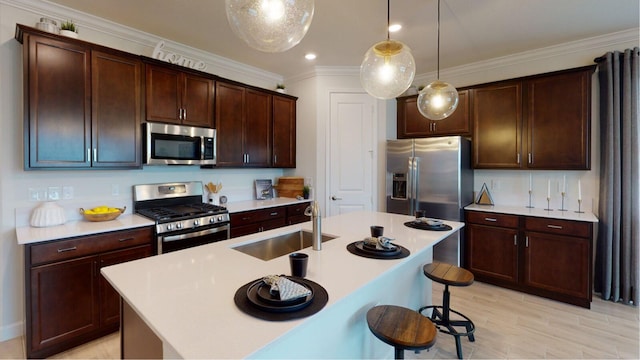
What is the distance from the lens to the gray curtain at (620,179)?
2.93 metres

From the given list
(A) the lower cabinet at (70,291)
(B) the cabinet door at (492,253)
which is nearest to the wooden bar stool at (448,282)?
(B) the cabinet door at (492,253)

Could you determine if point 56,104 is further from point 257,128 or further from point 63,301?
point 257,128

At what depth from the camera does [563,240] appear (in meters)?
3.01

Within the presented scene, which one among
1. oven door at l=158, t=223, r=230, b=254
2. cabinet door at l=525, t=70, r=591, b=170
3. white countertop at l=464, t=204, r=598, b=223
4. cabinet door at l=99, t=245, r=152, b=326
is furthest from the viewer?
cabinet door at l=525, t=70, r=591, b=170

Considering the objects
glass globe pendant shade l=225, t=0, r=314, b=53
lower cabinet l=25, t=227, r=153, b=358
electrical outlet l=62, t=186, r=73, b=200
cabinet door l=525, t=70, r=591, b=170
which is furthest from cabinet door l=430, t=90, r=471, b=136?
electrical outlet l=62, t=186, r=73, b=200

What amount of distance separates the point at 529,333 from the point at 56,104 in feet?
→ 14.3

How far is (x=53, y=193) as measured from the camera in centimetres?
254

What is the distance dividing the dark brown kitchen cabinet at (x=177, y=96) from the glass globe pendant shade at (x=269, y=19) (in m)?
1.90

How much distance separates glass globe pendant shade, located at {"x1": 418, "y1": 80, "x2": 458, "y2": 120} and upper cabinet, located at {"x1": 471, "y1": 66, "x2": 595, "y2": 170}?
1.31 metres

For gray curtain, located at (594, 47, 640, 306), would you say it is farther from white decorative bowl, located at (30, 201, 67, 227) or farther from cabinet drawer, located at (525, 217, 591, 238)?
white decorative bowl, located at (30, 201, 67, 227)

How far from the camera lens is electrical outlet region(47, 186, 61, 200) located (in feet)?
8.29

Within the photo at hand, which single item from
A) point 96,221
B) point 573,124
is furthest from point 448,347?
point 96,221

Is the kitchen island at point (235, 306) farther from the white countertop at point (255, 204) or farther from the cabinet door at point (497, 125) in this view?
the cabinet door at point (497, 125)

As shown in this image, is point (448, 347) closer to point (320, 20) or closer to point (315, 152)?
point (315, 152)
